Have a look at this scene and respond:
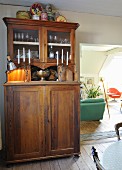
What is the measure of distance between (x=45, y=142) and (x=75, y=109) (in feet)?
2.23

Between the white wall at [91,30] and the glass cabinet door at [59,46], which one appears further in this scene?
the white wall at [91,30]

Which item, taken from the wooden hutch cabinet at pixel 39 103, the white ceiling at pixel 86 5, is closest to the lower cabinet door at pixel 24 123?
the wooden hutch cabinet at pixel 39 103

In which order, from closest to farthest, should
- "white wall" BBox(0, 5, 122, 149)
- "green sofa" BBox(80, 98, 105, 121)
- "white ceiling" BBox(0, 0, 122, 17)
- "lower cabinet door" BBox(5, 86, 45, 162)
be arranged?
"lower cabinet door" BBox(5, 86, 45, 162) → "white ceiling" BBox(0, 0, 122, 17) → "white wall" BBox(0, 5, 122, 149) → "green sofa" BBox(80, 98, 105, 121)

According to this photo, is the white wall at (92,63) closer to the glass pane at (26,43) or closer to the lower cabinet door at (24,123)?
the glass pane at (26,43)

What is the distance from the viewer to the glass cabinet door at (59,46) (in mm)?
2689

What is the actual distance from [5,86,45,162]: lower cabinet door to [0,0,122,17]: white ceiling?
1.43 m

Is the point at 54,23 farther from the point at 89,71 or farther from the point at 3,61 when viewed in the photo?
the point at 89,71

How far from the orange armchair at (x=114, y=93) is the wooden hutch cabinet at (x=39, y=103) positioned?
5.44 metres

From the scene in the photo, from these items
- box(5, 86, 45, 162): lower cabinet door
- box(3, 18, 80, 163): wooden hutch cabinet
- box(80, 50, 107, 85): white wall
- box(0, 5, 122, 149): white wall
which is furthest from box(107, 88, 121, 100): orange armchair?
box(5, 86, 45, 162): lower cabinet door

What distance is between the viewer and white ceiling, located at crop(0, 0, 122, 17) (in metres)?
2.66

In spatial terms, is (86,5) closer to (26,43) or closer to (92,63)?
(26,43)

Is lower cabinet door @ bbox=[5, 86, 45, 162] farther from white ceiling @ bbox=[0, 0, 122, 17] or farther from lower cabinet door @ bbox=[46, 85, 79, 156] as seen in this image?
white ceiling @ bbox=[0, 0, 122, 17]

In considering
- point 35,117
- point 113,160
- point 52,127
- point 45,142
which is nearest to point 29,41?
point 35,117

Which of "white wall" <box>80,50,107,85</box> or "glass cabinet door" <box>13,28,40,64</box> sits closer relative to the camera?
"glass cabinet door" <box>13,28,40,64</box>
